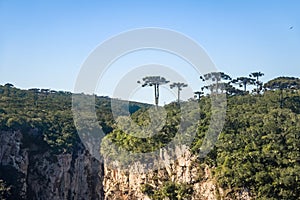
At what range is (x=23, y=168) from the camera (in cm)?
1983

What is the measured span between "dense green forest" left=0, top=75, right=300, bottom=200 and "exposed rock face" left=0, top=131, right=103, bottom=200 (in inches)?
19.2

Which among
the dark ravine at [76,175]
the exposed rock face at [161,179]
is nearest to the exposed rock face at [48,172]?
the dark ravine at [76,175]

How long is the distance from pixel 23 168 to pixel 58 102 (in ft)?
27.8

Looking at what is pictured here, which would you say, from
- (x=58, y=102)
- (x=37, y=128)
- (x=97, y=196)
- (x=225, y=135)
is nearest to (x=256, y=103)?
(x=225, y=135)

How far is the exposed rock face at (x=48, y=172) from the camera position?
19469 mm

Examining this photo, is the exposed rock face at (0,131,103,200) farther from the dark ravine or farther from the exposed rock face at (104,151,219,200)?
the exposed rock face at (104,151,219,200)

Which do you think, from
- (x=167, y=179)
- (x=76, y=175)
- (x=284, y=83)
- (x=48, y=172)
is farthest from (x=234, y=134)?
(x=48, y=172)

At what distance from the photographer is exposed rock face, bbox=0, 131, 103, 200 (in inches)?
766

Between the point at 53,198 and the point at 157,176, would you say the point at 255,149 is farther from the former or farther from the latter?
the point at 53,198

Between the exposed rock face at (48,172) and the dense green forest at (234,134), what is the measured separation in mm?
488

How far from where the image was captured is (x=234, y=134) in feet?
58.1

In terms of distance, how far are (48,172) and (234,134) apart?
836 cm

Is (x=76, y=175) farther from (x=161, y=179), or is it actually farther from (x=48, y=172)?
(x=161, y=179)

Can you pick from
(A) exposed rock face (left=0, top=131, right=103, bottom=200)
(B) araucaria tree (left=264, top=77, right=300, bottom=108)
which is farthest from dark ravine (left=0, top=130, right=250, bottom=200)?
(B) araucaria tree (left=264, top=77, right=300, bottom=108)
